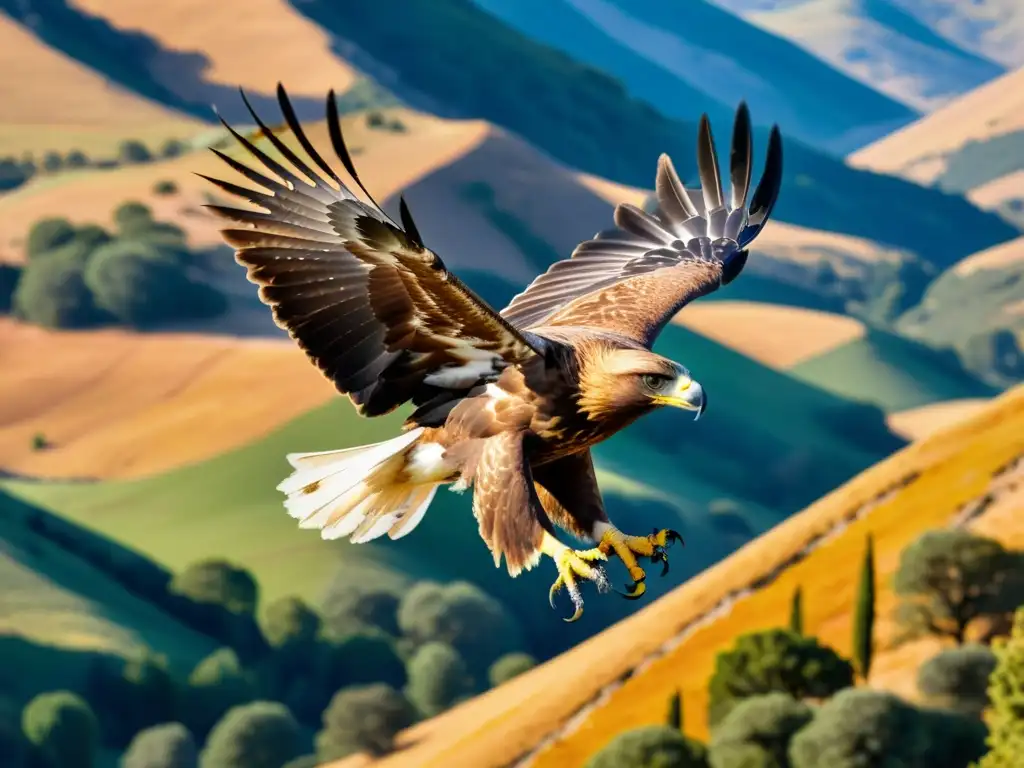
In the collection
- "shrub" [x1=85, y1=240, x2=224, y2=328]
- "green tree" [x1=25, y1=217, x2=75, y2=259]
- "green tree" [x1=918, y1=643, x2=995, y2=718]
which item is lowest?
"green tree" [x1=918, y1=643, x2=995, y2=718]

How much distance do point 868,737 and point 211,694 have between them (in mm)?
70334

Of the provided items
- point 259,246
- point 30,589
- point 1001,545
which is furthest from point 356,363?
point 30,589

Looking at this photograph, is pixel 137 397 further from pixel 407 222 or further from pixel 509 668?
pixel 407 222

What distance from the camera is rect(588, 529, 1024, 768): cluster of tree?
52656 millimetres

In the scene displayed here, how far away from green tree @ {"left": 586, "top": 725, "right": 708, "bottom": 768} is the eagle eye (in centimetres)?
4477

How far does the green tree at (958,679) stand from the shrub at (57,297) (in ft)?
428

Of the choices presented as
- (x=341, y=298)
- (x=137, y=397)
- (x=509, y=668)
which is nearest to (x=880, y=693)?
(x=341, y=298)

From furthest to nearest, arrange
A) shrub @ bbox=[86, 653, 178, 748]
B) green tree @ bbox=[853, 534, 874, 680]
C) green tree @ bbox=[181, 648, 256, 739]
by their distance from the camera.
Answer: green tree @ bbox=[181, 648, 256, 739] < shrub @ bbox=[86, 653, 178, 748] < green tree @ bbox=[853, 534, 874, 680]

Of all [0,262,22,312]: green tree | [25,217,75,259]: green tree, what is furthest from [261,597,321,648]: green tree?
[25,217,75,259]: green tree

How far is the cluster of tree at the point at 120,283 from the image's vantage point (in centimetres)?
17600

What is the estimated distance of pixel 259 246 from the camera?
11.8 m

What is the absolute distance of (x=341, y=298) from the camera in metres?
11.7

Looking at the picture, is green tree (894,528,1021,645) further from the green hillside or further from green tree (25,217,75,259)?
green tree (25,217,75,259)

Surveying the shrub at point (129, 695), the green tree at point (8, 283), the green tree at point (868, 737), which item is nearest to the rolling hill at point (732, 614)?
the green tree at point (868, 737)
